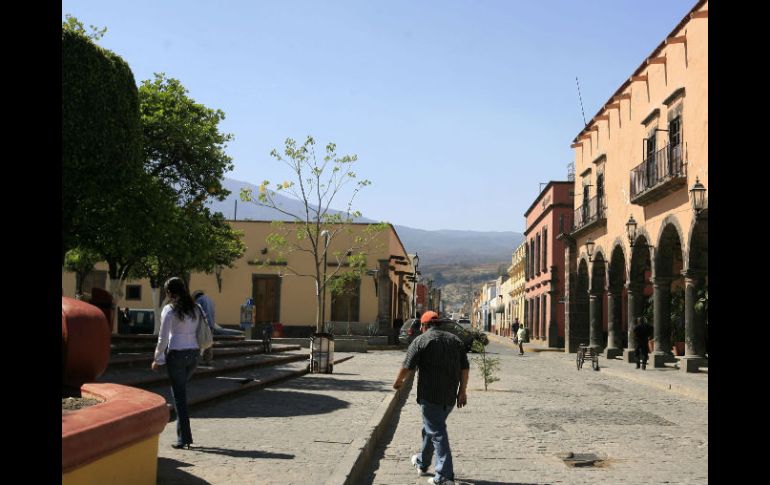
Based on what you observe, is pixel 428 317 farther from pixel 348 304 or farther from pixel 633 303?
pixel 348 304

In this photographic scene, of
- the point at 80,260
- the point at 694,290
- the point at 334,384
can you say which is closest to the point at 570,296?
the point at 694,290

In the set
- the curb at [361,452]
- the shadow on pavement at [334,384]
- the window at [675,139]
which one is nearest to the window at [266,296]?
the window at [675,139]

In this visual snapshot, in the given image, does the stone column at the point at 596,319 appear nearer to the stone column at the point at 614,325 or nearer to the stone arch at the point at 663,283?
the stone column at the point at 614,325

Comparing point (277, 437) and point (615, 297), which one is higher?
point (615, 297)

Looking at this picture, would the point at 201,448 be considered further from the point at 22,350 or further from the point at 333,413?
the point at 22,350

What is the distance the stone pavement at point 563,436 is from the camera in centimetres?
754

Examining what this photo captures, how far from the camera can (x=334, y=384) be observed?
16516 mm

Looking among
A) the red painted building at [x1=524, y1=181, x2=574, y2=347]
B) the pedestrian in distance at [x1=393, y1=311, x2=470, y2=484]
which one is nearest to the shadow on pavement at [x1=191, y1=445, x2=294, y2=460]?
the pedestrian in distance at [x1=393, y1=311, x2=470, y2=484]

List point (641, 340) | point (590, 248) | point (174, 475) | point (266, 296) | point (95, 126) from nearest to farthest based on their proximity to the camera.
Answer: point (174, 475), point (95, 126), point (641, 340), point (590, 248), point (266, 296)

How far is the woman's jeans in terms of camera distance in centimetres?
786

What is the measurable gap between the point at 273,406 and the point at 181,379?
4.13 m

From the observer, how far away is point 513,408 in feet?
44.1

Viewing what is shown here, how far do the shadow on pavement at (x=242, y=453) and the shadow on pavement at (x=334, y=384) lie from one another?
291 inches
